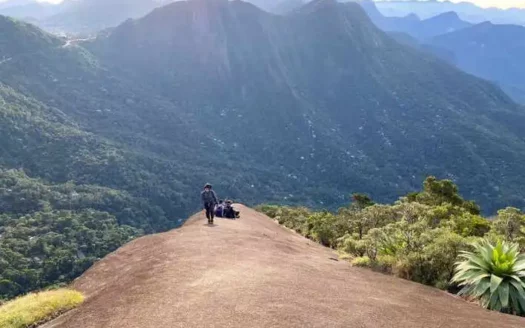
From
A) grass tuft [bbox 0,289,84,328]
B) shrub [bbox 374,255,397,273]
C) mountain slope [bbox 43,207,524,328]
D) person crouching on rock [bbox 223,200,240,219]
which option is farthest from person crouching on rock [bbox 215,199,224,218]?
grass tuft [bbox 0,289,84,328]

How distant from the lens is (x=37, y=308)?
12.0 meters

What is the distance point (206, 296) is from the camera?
10859mm

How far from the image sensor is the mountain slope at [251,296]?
989cm

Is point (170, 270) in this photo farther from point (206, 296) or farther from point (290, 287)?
point (290, 287)

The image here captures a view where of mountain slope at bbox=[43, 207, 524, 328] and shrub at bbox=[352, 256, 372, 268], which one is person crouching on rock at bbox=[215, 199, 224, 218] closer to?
mountain slope at bbox=[43, 207, 524, 328]

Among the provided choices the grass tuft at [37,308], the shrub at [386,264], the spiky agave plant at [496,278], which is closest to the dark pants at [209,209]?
the shrub at [386,264]

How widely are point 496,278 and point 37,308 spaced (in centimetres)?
1198

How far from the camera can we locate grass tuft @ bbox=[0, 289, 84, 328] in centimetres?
1136

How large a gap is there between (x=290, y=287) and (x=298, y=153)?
188m

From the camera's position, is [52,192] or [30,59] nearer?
[52,192]

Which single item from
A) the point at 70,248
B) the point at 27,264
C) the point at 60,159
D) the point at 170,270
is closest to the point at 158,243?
the point at 170,270

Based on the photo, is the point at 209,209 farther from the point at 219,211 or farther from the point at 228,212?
the point at 228,212

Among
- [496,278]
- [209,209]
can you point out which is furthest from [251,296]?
[209,209]

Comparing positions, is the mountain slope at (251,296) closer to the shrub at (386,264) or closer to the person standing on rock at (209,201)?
the shrub at (386,264)
